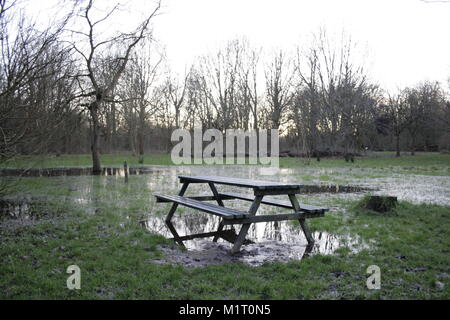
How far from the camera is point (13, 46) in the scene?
379 cm

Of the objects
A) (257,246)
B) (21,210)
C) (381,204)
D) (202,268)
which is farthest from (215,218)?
(21,210)

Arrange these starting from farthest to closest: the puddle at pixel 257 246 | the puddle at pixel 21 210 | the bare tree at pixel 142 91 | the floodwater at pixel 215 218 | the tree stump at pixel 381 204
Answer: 1. the bare tree at pixel 142 91
2. the tree stump at pixel 381 204
3. the puddle at pixel 21 210
4. the floodwater at pixel 215 218
5. the puddle at pixel 257 246

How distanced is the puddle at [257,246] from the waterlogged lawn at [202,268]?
0.85ft

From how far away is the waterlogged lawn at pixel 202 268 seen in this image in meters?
3.85

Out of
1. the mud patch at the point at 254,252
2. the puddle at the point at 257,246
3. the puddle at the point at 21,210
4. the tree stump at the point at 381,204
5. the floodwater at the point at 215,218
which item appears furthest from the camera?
the tree stump at the point at 381,204

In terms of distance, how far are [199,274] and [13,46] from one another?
3336 mm

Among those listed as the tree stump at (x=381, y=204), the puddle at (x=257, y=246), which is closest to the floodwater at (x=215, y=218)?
the puddle at (x=257, y=246)

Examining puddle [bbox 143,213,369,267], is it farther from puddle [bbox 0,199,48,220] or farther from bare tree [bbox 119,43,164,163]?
bare tree [bbox 119,43,164,163]

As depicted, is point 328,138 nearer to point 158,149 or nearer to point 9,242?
point 158,149

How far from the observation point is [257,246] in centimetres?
595

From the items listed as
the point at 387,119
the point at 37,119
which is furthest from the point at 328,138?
the point at 37,119

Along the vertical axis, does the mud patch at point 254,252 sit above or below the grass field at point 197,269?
below

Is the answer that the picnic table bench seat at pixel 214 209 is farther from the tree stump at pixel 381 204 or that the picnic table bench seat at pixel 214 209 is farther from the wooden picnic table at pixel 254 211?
the tree stump at pixel 381 204

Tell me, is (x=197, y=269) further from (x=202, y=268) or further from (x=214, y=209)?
(x=214, y=209)
